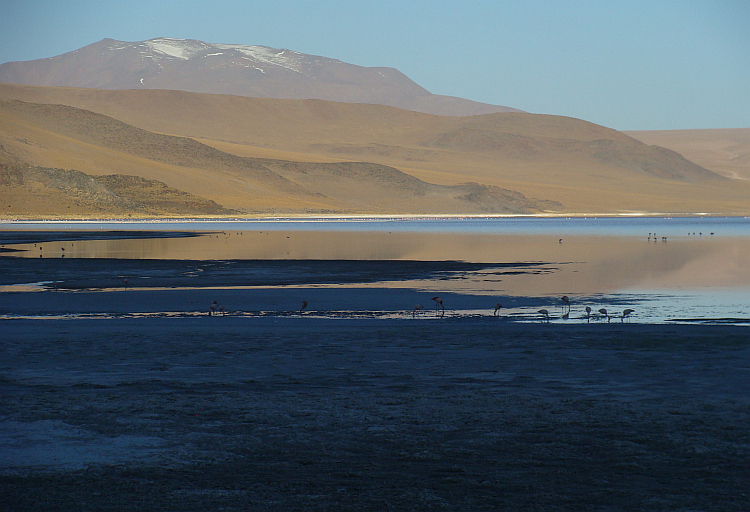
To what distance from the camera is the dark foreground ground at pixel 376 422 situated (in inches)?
275

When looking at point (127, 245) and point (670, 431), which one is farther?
point (127, 245)

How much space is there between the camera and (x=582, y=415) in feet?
30.4

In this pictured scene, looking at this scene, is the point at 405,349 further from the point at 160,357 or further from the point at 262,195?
the point at 262,195

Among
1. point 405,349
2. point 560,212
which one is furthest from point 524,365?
point 560,212

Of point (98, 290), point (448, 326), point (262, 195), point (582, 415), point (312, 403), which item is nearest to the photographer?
point (582, 415)

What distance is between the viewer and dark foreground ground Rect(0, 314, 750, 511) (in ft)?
22.9

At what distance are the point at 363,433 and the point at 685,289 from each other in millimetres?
17361

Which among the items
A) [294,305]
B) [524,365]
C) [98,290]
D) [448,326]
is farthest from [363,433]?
[98,290]

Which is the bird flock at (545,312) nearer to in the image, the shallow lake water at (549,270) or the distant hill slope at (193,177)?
the shallow lake water at (549,270)

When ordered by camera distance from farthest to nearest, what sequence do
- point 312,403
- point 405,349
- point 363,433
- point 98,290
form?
point 98,290, point 405,349, point 312,403, point 363,433

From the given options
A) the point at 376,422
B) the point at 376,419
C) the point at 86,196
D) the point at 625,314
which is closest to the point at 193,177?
the point at 86,196

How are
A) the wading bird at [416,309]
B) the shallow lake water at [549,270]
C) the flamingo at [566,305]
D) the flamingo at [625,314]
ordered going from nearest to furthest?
the flamingo at [625,314], the flamingo at [566,305], the wading bird at [416,309], the shallow lake water at [549,270]

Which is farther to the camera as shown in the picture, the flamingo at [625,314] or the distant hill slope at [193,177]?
the distant hill slope at [193,177]

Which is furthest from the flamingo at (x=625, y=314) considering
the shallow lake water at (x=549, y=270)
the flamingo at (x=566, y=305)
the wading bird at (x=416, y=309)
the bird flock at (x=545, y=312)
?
the wading bird at (x=416, y=309)
